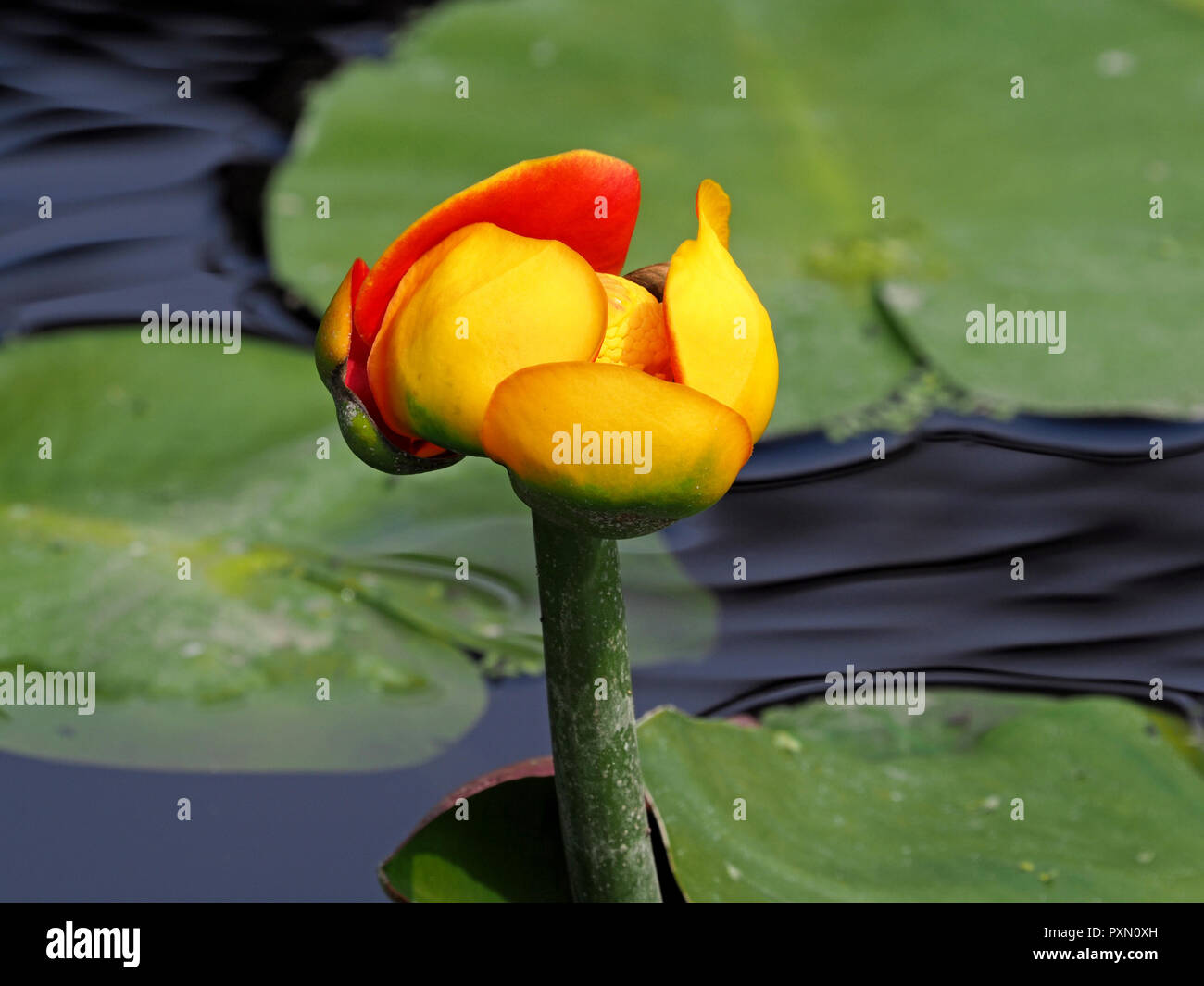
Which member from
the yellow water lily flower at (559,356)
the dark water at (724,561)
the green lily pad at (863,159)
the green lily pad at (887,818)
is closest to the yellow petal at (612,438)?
the yellow water lily flower at (559,356)

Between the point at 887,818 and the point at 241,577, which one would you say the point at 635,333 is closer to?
the point at 887,818

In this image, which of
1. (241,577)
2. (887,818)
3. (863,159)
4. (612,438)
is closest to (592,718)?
(612,438)

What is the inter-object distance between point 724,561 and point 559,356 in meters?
0.88

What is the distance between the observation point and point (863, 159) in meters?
1.88

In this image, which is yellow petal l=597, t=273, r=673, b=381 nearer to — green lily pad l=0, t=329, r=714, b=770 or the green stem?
the green stem

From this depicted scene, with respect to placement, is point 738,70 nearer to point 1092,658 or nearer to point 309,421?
point 309,421

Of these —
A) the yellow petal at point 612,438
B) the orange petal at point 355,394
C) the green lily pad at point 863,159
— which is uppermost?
the green lily pad at point 863,159

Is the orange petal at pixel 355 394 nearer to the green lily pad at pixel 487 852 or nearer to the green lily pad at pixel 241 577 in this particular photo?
the green lily pad at pixel 487 852

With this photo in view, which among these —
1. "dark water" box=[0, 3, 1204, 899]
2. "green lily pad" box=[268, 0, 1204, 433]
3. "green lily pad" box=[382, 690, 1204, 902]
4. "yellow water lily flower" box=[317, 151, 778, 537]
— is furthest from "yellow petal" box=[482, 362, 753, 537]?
"green lily pad" box=[268, 0, 1204, 433]

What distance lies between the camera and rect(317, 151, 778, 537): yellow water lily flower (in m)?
0.48

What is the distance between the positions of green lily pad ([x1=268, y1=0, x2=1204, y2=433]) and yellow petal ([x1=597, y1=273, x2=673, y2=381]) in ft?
3.23

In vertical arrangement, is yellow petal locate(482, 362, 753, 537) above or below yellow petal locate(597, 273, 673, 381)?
below

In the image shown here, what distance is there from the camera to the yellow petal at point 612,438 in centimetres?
48
